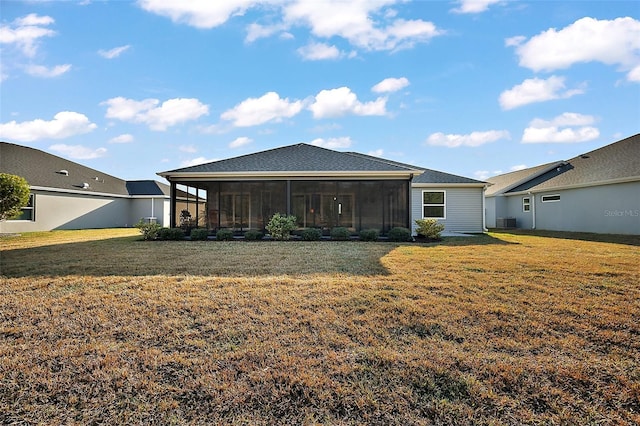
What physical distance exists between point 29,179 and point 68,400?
20521mm

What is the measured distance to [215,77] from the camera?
13.7 metres

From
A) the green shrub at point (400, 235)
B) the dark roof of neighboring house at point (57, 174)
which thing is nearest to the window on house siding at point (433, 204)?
the green shrub at point (400, 235)

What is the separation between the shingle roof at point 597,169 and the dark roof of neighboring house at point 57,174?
25.8 metres

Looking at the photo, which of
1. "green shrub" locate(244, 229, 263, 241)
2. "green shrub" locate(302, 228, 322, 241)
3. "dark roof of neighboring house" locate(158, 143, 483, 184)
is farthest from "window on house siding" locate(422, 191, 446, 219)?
"green shrub" locate(244, 229, 263, 241)

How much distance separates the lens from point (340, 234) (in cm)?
1330

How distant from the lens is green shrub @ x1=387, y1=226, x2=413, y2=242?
42.8ft

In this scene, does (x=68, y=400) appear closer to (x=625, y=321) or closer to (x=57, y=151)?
(x=625, y=321)

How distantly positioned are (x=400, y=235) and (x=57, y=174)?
67.7ft

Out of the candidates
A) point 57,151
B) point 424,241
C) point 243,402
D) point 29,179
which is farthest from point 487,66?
point 57,151

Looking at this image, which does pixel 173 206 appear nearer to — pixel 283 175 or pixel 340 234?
pixel 283 175

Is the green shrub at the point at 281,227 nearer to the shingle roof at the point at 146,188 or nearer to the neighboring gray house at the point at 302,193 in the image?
the neighboring gray house at the point at 302,193

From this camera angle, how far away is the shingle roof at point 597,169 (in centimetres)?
1544

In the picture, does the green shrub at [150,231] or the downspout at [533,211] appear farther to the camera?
the downspout at [533,211]

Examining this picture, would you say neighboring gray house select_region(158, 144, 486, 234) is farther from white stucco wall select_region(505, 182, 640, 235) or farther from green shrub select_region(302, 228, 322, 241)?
white stucco wall select_region(505, 182, 640, 235)
